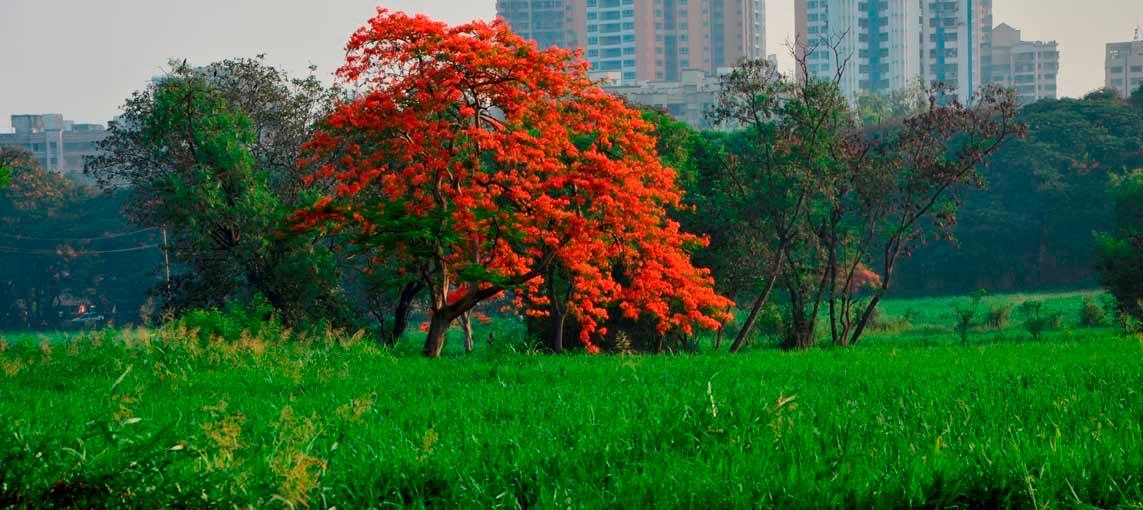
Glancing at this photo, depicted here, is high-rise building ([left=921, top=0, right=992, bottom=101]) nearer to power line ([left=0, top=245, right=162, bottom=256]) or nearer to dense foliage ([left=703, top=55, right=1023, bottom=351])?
power line ([left=0, top=245, right=162, bottom=256])

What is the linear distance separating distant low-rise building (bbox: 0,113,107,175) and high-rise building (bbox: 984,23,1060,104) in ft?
360

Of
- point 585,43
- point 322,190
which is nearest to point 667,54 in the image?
point 585,43

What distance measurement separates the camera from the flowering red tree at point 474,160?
1791 cm

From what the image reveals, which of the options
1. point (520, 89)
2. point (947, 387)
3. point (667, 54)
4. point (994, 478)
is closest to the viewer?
point (994, 478)

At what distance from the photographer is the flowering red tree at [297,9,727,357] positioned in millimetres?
17906

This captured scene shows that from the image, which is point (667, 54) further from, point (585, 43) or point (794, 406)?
point (794, 406)

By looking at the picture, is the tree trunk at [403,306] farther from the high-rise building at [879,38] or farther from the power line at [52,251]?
the high-rise building at [879,38]

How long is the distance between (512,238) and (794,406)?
12.1 m

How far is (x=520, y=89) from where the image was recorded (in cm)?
1856

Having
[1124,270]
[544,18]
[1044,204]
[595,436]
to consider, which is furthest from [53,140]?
[595,436]

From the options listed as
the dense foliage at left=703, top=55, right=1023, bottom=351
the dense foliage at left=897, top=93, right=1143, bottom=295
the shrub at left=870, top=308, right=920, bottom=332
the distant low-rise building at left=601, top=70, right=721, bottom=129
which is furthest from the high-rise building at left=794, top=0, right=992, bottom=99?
the dense foliage at left=703, top=55, right=1023, bottom=351

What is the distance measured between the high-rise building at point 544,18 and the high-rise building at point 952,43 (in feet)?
143

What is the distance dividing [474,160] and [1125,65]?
143 m

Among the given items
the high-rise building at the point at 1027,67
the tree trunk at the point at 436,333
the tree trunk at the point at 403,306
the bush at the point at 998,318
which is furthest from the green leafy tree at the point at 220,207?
the high-rise building at the point at 1027,67
